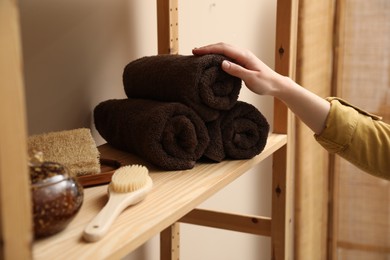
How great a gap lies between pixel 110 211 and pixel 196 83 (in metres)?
0.28

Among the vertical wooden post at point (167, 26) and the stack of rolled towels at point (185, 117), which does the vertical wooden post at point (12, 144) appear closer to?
the stack of rolled towels at point (185, 117)

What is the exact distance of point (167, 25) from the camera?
1112mm

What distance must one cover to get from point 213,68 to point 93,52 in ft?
1.03

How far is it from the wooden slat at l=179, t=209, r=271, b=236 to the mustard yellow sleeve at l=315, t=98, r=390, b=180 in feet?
0.82

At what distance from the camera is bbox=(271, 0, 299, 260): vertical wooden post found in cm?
102

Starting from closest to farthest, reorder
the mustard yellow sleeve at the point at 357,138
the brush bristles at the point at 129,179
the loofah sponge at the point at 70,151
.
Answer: the brush bristles at the point at 129,179 → the loofah sponge at the point at 70,151 → the mustard yellow sleeve at the point at 357,138

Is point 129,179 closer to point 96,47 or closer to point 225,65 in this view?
point 225,65

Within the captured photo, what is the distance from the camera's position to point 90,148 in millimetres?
713

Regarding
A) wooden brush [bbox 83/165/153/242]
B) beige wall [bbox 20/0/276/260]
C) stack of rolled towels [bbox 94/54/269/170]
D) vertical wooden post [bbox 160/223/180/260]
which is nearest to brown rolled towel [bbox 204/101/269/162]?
stack of rolled towels [bbox 94/54/269/170]

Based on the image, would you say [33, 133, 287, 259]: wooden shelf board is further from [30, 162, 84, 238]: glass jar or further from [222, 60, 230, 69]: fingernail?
[222, 60, 230, 69]: fingernail

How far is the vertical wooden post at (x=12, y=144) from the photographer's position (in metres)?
0.33

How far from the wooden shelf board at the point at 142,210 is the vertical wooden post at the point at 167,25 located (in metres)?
0.34

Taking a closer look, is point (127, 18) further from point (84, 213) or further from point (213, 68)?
point (84, 213)

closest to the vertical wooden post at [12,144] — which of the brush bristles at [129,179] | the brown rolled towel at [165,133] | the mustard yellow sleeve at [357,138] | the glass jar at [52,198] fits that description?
the glass jar at [52,198]
